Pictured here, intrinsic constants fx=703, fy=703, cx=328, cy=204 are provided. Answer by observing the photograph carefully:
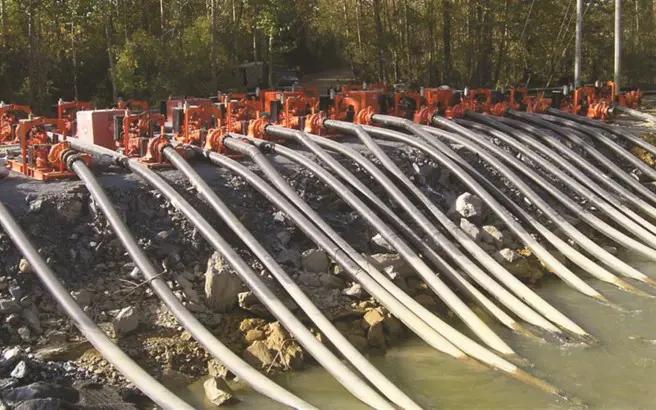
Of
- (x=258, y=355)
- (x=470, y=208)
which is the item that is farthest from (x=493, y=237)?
(x=258, y=355)

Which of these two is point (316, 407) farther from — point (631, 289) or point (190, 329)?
point (631, 289)

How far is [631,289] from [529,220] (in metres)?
2.24

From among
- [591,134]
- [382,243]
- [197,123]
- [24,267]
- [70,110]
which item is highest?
[70,110]

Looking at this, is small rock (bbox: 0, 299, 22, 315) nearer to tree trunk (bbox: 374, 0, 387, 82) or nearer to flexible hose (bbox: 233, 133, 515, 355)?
flexible hose (bbox: 233, 133, 515, 355)

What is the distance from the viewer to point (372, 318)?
8.62 meters

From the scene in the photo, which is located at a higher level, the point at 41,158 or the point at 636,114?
the point at 636,114

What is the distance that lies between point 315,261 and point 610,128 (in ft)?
32.8

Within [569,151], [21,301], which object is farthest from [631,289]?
[21,301]

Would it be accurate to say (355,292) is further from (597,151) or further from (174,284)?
(597,151)

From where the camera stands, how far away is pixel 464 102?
17109mm

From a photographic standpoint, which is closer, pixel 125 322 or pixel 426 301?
pixel 125 322

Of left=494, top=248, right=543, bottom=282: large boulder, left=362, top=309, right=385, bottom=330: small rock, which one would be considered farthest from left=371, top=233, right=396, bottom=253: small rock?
left=362, top=309, right=385, bottom=330: small rock

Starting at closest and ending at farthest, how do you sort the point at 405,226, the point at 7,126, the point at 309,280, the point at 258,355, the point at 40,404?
the point at 40,404, the point at 258,355, the point at 309,280, the point at 405,226, the point at 7,126

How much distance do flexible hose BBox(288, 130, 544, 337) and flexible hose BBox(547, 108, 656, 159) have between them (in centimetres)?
719
